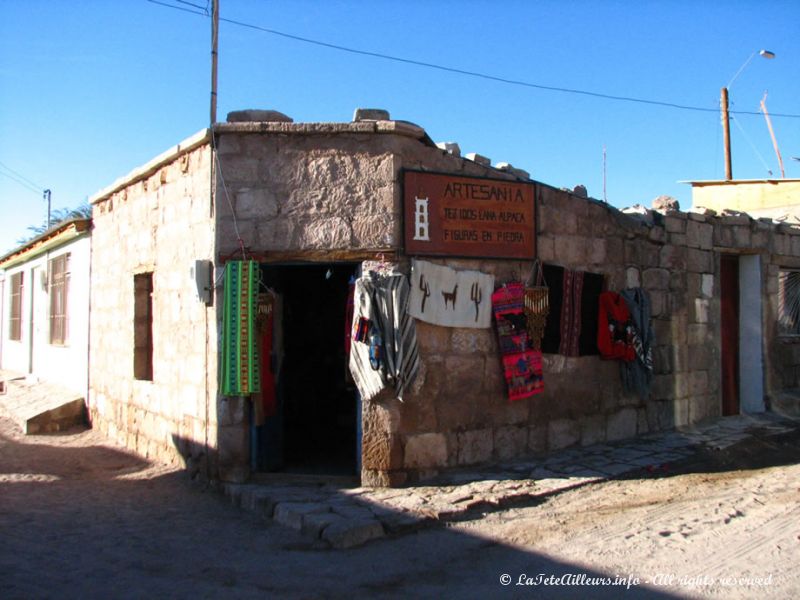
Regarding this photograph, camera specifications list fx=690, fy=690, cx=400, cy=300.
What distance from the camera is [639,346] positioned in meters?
8.32

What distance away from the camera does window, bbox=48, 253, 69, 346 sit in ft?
39.3

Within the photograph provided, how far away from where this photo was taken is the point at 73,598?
3.98 m

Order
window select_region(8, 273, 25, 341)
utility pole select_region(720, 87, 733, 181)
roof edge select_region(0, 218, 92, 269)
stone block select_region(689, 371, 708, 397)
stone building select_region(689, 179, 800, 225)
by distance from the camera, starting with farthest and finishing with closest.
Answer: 1. utility pole select_region(720, 87, 733, 181)
2. window select_region(8, 273, 25, 341)
3. stone building select_region(689, 179, 800, 225)
4. roof edge select_region(0, 218, 92, 269)
5. stone block select_region(689, 371, 708, 397)

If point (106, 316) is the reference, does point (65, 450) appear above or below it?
below

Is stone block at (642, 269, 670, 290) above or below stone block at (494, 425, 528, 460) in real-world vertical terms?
above

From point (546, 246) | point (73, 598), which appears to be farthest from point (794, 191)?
point (73, 598)

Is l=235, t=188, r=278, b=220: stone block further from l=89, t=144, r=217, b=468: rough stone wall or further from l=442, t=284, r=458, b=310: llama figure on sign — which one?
l=442, t=284, r=458, b=310: llama figure on sign

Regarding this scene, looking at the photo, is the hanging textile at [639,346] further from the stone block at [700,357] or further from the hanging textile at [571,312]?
the stone block at [700,357]

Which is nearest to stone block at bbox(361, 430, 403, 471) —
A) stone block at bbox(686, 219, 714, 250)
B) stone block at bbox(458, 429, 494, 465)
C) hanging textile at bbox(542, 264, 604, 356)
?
stone block at bbox(458, 429, 494, 465)

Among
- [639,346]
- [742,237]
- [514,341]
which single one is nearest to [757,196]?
[742,237]

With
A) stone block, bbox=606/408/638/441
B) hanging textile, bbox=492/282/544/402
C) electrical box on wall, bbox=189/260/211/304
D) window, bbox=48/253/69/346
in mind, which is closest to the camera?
electrical box on wall, bbox=189/260/211/304

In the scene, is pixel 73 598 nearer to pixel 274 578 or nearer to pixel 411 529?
pixel 274 578

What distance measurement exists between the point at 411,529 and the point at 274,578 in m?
1.21

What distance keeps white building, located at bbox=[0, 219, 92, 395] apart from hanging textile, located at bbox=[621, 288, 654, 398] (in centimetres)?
787
